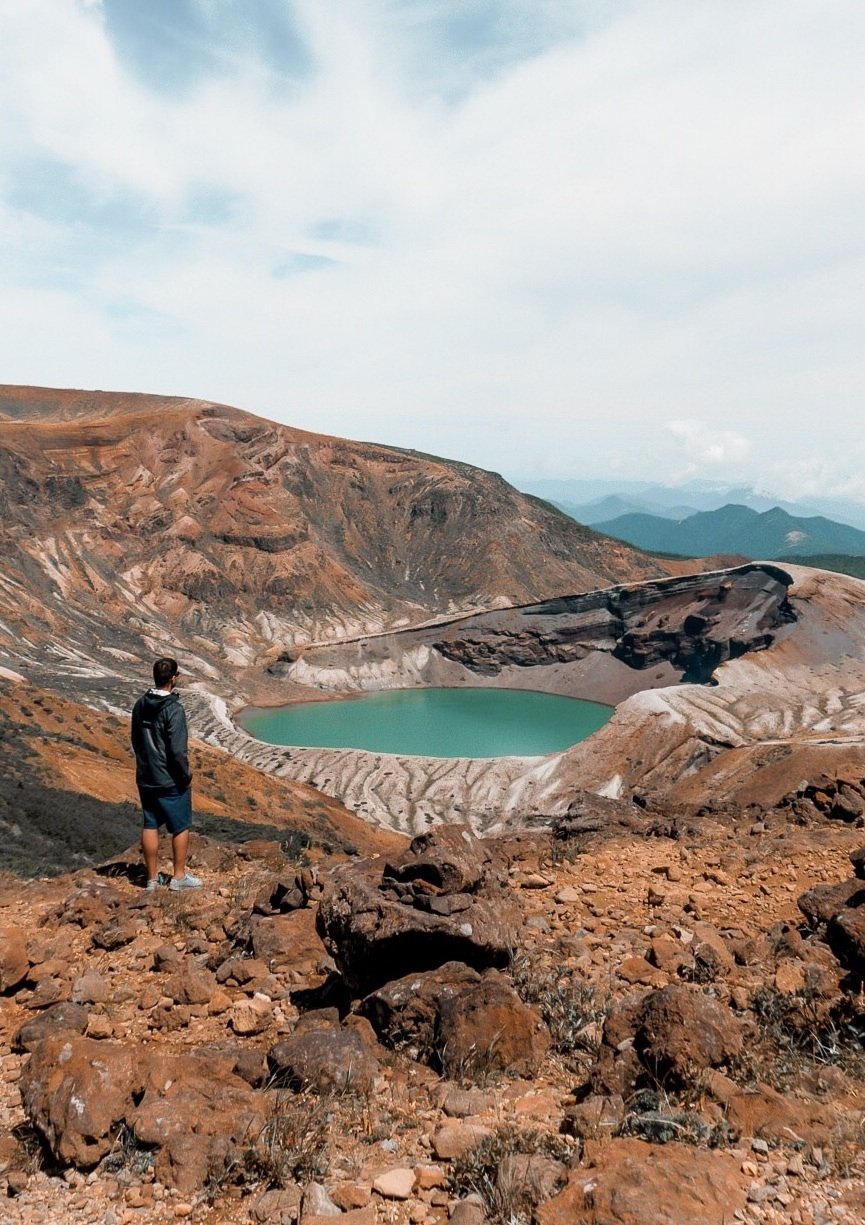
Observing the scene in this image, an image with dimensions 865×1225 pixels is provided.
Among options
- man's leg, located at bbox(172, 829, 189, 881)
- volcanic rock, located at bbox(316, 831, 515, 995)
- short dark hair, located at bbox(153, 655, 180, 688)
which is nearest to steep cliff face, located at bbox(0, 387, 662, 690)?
man's leg, located at bbox(172, 829, 189, 881)

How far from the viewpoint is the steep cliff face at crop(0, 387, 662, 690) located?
85688 millimetres

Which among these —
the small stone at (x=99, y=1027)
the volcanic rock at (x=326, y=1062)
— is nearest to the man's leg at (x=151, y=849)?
the small stone at (x=99, y=1027)

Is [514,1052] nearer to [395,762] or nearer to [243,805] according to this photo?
[243,805]

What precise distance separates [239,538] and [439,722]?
42862 mm

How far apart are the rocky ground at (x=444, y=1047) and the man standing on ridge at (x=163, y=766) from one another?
0.49 meters

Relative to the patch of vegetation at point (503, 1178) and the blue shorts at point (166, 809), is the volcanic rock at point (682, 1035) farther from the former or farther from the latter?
the blue shorts at point (166, 809)

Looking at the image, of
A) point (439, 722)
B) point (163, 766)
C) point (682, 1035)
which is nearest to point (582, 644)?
point (439, 722)

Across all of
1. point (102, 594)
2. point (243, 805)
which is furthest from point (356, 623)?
point (243, 805)

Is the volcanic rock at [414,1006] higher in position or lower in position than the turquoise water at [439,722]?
higher

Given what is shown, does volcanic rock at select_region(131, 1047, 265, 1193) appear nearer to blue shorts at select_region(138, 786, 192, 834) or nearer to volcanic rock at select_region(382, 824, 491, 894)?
volcanic rock at select_region(382, 824, 491, 894)

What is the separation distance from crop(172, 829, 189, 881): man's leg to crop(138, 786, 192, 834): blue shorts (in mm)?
53

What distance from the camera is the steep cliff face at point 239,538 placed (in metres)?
85.7

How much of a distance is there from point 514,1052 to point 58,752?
2589 cm

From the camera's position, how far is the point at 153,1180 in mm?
3434
